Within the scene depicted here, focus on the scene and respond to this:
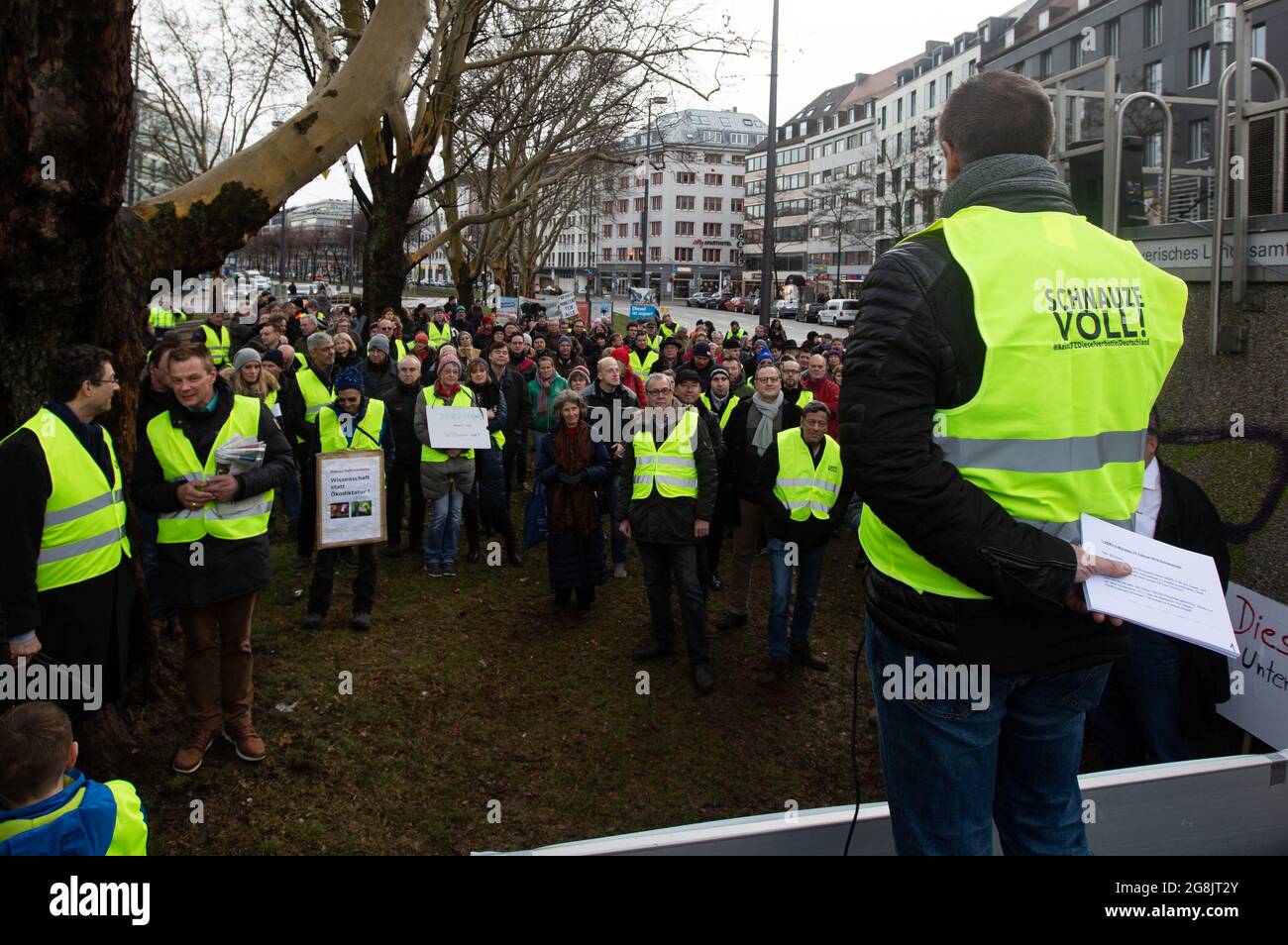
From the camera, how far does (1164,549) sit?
1.92 m

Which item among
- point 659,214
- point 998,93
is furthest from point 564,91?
point 659,214

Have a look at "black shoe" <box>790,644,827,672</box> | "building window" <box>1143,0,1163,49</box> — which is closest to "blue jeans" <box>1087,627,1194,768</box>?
"black shoe" <box>790,644,827,672</box>

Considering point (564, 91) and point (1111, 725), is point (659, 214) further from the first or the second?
point (1111, 725)

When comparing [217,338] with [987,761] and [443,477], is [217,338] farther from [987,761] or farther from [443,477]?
[987,761]

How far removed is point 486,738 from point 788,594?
8.07 feet

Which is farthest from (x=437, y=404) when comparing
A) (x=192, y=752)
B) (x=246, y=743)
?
(x=192, y=752)

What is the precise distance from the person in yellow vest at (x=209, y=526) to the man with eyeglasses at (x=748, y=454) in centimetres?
393

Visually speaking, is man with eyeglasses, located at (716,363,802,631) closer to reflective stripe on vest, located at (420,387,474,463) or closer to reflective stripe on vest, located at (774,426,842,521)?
reflective stripe on vest, located at (774,426,842,521)

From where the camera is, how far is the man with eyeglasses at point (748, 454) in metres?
7.90

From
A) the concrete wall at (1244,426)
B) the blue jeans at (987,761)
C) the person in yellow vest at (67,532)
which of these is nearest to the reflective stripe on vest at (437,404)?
the person in yellow vest at (67,532)

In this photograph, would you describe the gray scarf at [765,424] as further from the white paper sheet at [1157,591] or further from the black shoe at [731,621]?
the white paper sheet at [1157,591]

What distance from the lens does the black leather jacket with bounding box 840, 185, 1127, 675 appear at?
1735 mm

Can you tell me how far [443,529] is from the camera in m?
8.97

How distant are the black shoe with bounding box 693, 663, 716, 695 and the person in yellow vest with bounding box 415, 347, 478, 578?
3.24 m
